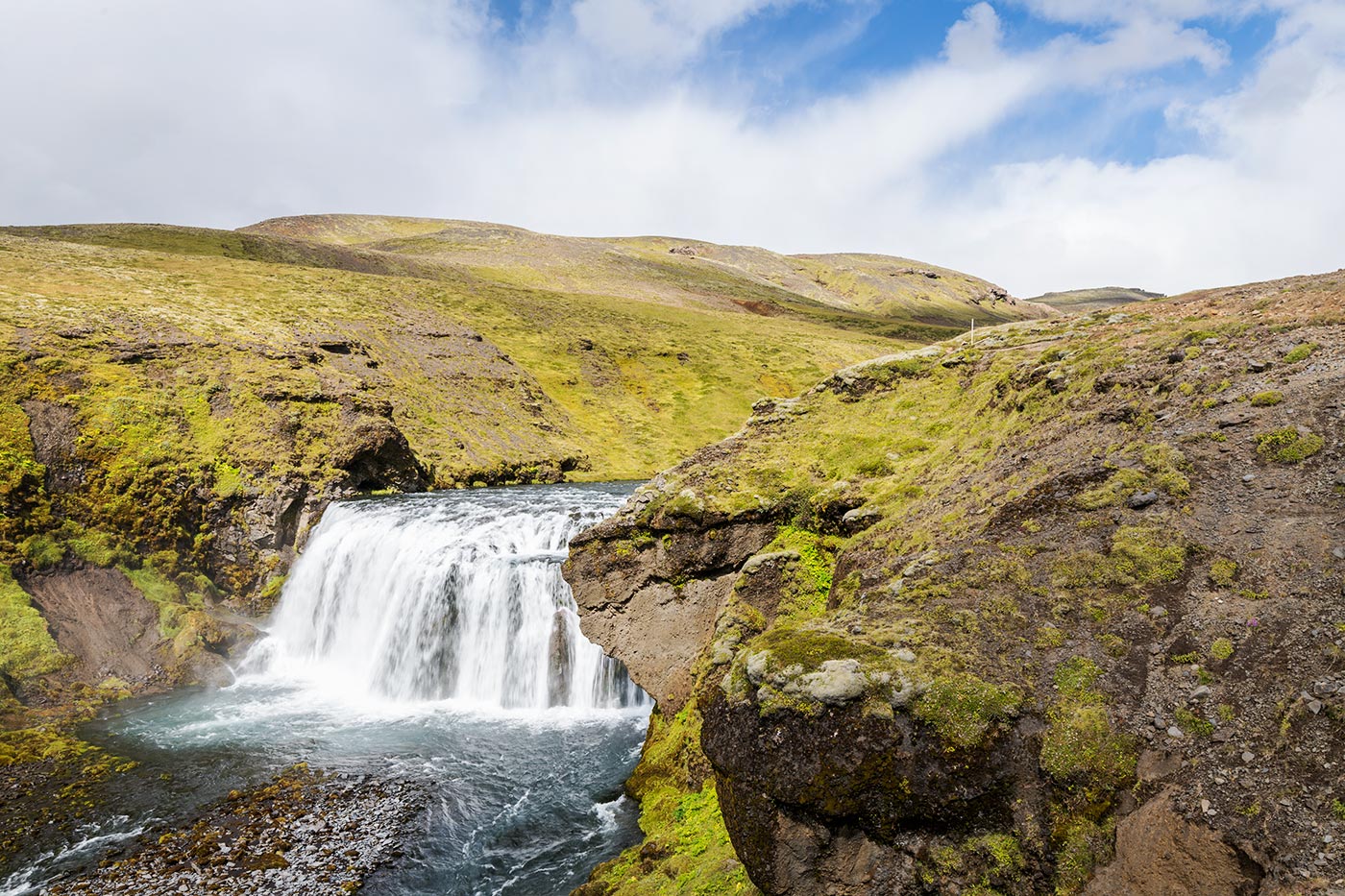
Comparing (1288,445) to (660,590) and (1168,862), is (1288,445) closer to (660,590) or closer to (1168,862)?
(1168,862)

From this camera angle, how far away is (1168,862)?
5.73 m

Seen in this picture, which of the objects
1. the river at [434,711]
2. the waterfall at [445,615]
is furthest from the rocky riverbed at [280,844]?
the waterfall at [445,615]

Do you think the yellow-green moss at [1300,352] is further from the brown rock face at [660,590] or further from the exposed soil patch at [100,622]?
the exposed soil patch at [100,622]

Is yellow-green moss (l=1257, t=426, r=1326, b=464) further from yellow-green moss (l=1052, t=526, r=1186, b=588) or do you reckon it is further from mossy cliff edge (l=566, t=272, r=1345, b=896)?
yellow-green moss (l=1052, t=526, r=1186, b=588)

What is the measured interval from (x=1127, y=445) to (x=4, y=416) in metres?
41.7

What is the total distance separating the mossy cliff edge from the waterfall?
1142 cm

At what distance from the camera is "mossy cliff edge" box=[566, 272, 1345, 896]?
5980 mm

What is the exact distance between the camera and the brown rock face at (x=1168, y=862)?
536cm

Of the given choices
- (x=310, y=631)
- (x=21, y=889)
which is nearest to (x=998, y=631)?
(x=21, y=889)

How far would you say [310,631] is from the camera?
96.7 ft

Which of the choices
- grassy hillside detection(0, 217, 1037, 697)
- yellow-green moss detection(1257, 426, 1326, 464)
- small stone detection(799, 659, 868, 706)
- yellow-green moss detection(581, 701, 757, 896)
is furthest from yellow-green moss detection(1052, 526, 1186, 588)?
grassy hillside detection(0, 217, 1037, 697)

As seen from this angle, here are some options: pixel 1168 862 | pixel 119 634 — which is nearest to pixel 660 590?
pixel 1168 862

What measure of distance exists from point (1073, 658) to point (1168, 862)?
211 centimetres

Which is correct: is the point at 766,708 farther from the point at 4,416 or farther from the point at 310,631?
the point at 4,416
